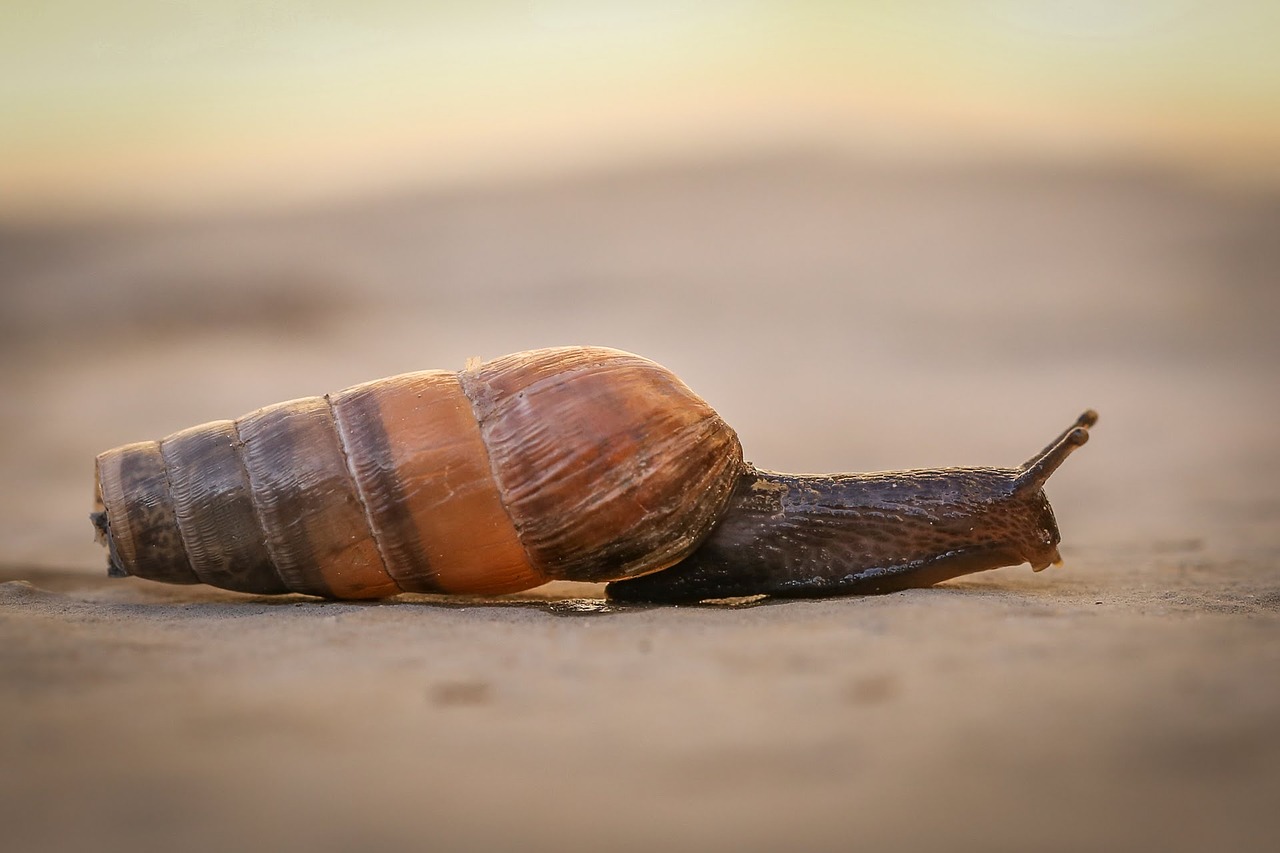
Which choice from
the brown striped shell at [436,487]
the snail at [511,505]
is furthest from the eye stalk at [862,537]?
the brown striped shell at [436,487]

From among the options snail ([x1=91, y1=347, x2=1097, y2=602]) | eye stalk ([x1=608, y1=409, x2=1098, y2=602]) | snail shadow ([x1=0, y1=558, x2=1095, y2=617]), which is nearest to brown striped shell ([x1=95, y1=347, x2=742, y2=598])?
snail ([x1=91, y1=347, x2=1097, y2=602])

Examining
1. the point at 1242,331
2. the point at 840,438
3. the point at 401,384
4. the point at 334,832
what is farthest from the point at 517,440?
the point at 1242,331

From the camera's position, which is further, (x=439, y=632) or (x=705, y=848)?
(x=439, y=632)

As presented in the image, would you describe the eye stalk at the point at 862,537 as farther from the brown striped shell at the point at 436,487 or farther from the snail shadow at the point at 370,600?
the brown striped shell at the point at 436,487

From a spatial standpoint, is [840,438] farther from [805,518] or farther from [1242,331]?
[1242,331]

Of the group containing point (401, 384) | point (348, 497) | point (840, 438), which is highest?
point (401, 384)

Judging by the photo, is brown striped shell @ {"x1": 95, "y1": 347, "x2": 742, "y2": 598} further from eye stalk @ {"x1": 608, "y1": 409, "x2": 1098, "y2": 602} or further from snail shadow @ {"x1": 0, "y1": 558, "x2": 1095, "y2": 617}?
eye stalk @ {"x1": 608, "y1": 409, "x2": 1098, "y2": 602}

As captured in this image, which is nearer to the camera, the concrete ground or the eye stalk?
the concrete ground

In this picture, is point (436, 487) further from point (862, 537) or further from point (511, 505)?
point (862, 537)
